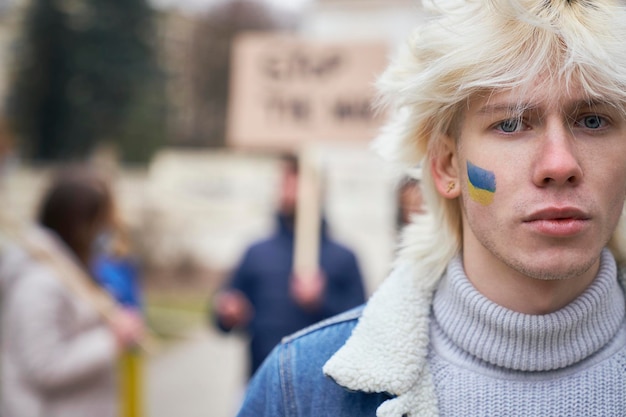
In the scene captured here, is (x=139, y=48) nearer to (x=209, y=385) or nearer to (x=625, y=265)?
(x=209, y=385)

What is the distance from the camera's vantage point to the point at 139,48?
18672 millimetres

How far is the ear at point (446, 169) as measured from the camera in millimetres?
1633

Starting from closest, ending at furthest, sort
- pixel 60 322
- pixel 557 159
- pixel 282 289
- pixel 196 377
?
pixel 557 159
pixel 60 322
pixel 282 289
pixel 196 377

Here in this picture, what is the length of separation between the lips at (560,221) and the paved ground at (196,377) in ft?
14.9

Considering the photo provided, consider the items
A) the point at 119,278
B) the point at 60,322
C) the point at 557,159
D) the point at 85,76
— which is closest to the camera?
the point at 557,159

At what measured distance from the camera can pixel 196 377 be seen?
24.8ft

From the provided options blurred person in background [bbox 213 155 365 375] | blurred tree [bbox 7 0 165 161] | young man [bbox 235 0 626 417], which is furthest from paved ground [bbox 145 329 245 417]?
blurred tree [bbox 7 0 165 161]

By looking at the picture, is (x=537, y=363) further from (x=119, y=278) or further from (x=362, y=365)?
(x=119, y=278)

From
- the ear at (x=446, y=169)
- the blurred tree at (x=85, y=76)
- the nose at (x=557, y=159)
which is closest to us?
the nose at (x=557, y=159)

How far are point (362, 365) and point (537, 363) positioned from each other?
0.34 m

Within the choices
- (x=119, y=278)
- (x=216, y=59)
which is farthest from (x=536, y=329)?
(x=216, y=59)

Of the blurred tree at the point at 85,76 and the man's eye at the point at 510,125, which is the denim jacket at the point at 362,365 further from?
the blurred tree at the point at 85,76

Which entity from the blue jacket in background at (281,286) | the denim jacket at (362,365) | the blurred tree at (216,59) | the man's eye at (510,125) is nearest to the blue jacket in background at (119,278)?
the blue jacket in background at (281,286)

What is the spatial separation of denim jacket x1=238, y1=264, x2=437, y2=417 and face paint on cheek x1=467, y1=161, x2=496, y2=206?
24 cm
